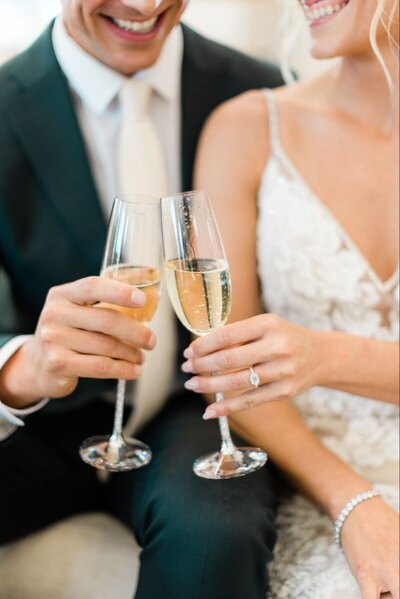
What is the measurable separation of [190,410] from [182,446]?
0.19m

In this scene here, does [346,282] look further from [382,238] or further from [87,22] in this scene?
[87,22]

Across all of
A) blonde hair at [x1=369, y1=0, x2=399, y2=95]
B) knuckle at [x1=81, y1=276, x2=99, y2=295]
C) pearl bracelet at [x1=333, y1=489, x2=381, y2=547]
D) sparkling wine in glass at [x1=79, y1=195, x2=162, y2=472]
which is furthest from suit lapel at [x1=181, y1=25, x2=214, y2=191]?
pearl bracelet at [x1=333, y1=489, x2=381, y2=547]

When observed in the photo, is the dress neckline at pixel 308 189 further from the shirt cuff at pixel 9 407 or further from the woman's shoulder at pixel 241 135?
the shirt cuff at pixel 9 407

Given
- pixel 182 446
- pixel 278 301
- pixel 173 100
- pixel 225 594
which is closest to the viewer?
pixel 225 594

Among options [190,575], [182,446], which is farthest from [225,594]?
[182,446]

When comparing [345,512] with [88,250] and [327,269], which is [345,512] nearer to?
[327,269]

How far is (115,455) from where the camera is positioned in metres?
1.27

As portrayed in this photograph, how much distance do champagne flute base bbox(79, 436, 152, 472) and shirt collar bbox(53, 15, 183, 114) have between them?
0.67 metres

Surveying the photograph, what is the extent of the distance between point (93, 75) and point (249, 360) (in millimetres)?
733

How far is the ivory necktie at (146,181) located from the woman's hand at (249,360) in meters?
0.43

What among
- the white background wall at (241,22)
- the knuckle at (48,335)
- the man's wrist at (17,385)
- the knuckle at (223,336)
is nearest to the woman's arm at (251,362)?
the knuckle at (223,336)

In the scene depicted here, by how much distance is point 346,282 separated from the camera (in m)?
1.48

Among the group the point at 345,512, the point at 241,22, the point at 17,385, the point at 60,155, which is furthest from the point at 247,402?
the point at 241,22

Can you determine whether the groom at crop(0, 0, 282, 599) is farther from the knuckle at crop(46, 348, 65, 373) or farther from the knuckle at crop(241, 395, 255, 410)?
the knuckle at crop(241, 395, 255, 410)
